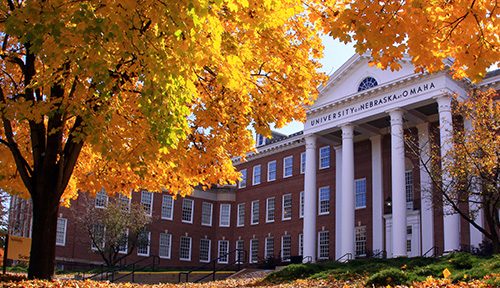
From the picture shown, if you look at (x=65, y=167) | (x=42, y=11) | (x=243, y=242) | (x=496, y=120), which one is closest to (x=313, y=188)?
(x=243, y=242)

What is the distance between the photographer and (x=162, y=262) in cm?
4475

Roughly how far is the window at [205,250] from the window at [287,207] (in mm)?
8559

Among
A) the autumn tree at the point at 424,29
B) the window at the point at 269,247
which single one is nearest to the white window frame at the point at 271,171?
the window at the point at 269,247

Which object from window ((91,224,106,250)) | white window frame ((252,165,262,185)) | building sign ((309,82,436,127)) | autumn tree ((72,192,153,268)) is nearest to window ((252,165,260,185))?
white window frame ((252,165,262,185))

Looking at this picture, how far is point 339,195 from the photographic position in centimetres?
3853

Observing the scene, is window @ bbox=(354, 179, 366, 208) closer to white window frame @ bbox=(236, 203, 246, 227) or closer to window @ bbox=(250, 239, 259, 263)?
window @ bbox=(250, 239, 259, 263)

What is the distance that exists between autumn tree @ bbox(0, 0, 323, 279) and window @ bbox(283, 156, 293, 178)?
30.9m

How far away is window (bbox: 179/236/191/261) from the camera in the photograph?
46594 mm

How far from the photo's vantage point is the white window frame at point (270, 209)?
45562 millimetres

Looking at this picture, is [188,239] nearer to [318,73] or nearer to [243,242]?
[243,242]

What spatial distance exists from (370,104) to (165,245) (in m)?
22.0

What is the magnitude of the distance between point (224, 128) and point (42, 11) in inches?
194

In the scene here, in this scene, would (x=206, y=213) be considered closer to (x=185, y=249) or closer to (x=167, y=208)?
(x=185, y=249)

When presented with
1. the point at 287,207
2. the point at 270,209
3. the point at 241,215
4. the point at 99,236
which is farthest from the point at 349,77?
the point at 241,215
